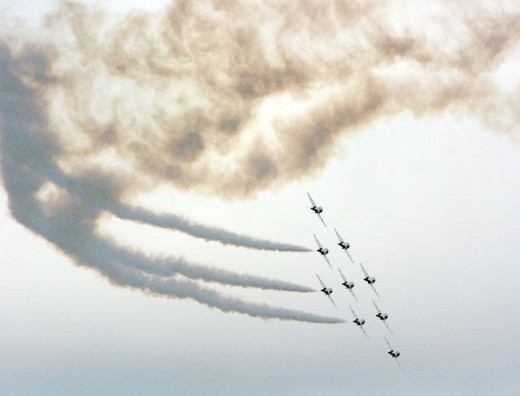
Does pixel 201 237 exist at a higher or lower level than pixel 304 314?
higher

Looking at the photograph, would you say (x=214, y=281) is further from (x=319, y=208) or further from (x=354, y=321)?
(x=354, y=321)

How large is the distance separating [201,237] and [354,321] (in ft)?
108

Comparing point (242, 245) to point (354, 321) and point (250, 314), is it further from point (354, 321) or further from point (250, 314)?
point (354, 321)

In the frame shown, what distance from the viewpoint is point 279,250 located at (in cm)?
11225

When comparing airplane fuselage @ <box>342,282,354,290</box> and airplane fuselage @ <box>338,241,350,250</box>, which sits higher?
airplane fuselage @ <box>338,241,350,250</box>

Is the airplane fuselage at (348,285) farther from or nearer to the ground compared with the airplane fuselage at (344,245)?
nearer to the ground

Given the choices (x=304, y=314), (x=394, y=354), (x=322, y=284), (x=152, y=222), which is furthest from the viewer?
(x=394, y=354)

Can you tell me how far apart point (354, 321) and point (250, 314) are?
22.9 metres

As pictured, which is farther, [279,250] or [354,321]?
[354,321]

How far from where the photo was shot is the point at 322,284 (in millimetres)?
127875

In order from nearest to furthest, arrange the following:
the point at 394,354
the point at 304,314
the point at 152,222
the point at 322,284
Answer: the point at 152,222 → the point at 304,314 → the point at 322,284 → the point at 394,354

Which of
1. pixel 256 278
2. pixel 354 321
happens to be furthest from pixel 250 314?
pixel 354 321

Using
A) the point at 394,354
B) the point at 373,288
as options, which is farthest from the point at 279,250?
the point at 394,354

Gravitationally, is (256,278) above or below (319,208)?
below
